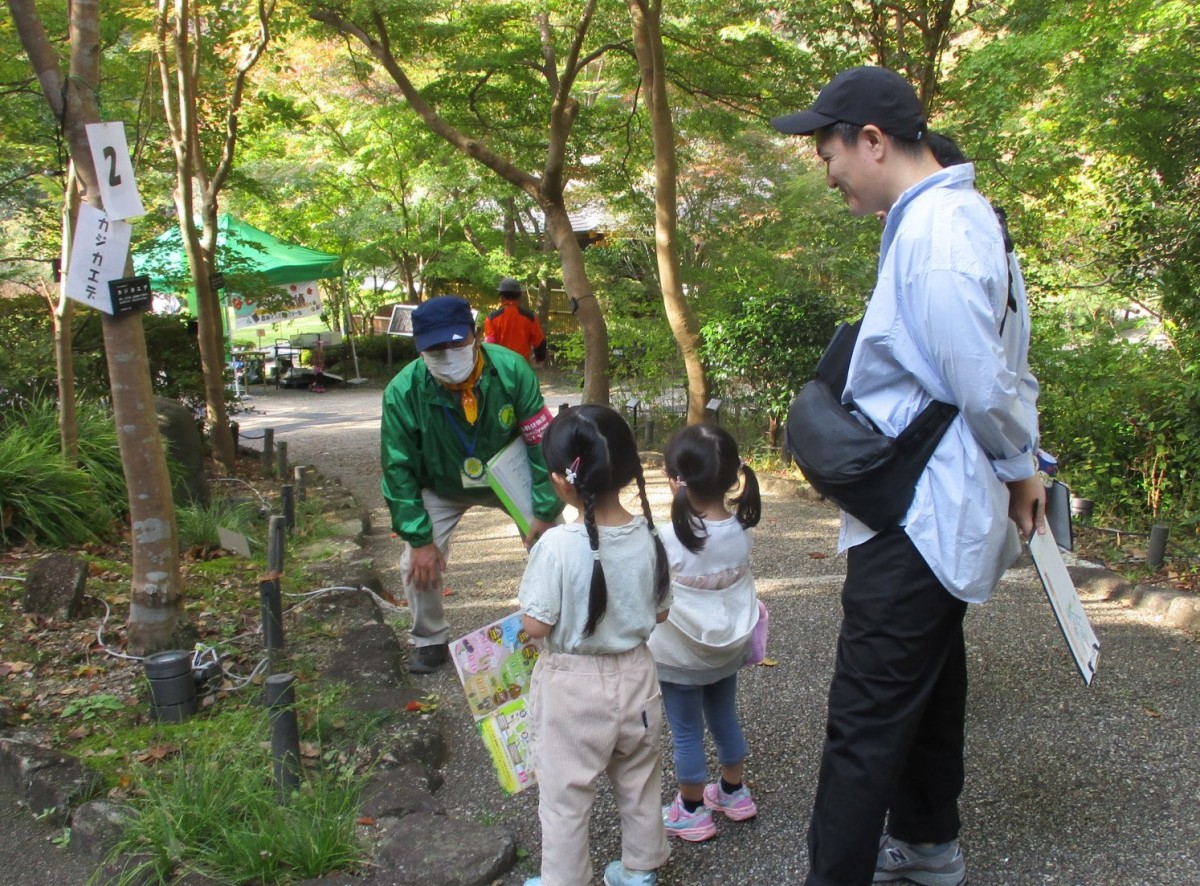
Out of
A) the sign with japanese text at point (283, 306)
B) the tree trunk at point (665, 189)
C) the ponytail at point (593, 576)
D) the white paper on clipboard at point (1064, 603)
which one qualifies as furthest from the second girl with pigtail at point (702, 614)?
the sign with japanese text at point (283, 306)

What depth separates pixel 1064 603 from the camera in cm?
226

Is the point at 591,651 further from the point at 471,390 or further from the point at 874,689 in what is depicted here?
the point at 471,390

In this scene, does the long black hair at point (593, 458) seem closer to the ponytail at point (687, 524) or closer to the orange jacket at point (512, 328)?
the ponytail at point (687, 524)

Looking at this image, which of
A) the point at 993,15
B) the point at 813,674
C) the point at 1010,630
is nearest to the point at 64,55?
the point at 813,674

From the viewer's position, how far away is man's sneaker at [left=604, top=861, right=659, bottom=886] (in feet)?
8.06

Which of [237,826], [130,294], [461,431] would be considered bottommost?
[237,826]

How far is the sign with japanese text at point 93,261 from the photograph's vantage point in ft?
12.2

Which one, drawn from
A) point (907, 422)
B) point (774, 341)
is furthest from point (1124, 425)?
point (907, 422)

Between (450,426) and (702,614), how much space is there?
1.59 metres

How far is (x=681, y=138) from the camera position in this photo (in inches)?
591

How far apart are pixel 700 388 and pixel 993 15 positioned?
519 centimetres

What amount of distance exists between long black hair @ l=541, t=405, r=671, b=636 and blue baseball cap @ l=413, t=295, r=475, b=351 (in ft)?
4.31

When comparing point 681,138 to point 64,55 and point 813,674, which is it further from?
point 813,674

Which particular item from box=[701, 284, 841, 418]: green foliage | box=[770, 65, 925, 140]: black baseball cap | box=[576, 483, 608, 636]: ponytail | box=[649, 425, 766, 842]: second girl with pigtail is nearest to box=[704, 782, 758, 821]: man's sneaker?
box=[649, 425, 766, 842]: second girl with pigtail
